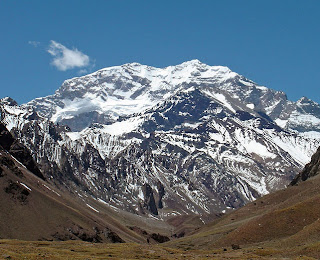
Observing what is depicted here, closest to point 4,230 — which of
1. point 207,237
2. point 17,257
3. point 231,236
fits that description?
point 207,237

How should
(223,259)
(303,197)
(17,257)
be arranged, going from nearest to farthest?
1. (17,257)
2. (223,259)
3. (303,197)

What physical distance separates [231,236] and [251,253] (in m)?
36.8

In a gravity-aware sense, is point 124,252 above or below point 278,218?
below

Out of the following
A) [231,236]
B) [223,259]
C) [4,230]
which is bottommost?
[223,259]

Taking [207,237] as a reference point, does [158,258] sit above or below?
A: below

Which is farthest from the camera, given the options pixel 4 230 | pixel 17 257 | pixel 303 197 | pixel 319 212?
pixel 4 230

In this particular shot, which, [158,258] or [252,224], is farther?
[252,224]

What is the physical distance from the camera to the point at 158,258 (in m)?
107

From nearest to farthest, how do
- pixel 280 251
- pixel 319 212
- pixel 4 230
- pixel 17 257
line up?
1. pixel 17 257
2. pixel 280 251
3. pixel 319 212
4. pixel 4 230

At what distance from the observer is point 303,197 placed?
180125mm

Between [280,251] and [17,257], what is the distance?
57408mm

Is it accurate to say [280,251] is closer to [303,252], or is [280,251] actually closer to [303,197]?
[303,252]

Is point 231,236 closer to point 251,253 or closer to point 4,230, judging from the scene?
point 251,253

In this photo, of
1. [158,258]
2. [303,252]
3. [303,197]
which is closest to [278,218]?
[303,197]
